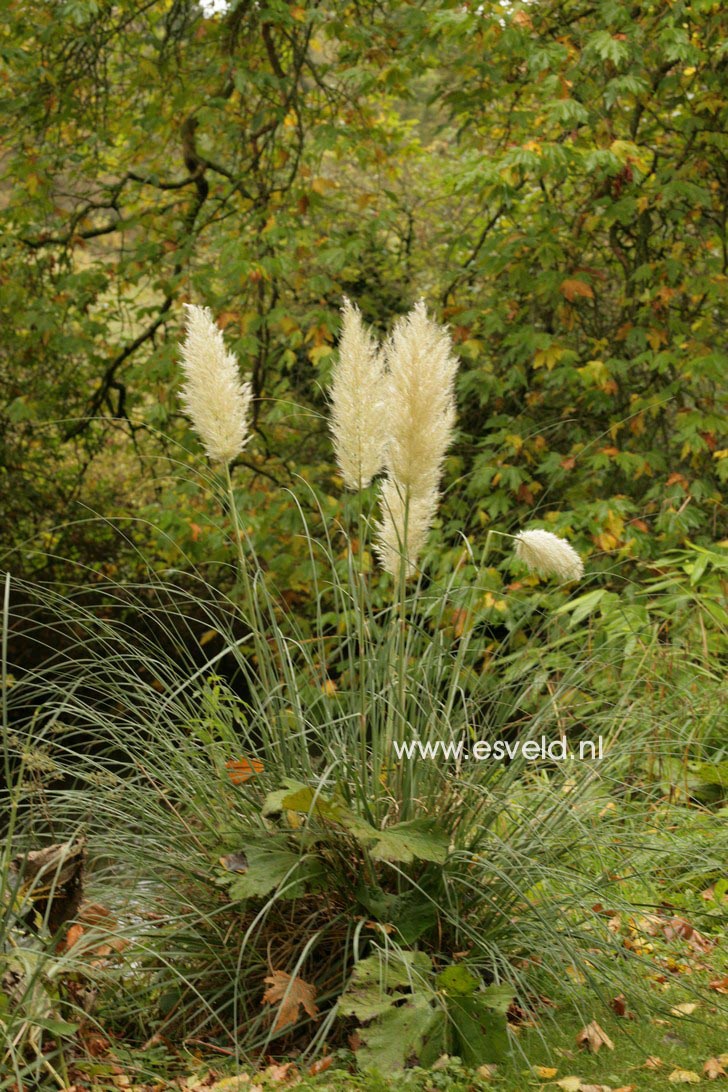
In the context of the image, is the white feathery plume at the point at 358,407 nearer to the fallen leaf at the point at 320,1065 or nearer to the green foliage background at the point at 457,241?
the fallen leaf at the point at 320,1065

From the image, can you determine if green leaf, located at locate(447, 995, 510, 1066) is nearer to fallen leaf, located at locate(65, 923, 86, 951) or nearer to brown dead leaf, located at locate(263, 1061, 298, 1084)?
→ brown dead leaf, located at locate(263, 1061, 298, 1084)

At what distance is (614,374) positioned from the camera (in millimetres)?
7895

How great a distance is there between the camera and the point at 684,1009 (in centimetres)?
320

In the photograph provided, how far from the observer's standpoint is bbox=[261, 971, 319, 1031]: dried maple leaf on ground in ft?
9.20

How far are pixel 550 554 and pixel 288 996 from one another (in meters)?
1.34

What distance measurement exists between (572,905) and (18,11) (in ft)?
Result: 23.4

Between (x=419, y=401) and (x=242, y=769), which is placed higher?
(x=419, y=401)

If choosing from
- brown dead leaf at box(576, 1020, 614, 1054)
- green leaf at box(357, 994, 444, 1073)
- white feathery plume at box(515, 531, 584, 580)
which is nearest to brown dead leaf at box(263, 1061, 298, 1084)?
green leaf at box(357, 994, 444, 1073)

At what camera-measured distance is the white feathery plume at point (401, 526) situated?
11.1 ft

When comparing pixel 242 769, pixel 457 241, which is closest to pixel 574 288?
pixel 457 241

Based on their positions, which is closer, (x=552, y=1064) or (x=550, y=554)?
(x=552, y=1064)

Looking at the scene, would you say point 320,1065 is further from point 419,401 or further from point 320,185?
point 320,185

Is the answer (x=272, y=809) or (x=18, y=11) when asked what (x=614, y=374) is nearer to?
(x=18, y=11)

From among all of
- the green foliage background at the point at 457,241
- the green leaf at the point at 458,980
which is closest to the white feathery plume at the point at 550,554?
the green leaf at the point at 458,980
